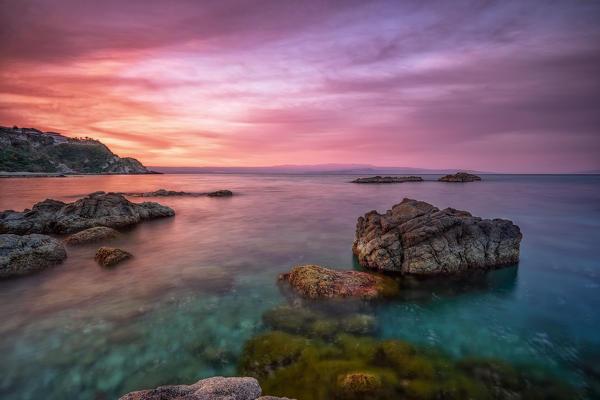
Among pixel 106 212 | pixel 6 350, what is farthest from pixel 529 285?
pixel 106 212

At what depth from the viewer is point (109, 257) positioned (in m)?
12.2

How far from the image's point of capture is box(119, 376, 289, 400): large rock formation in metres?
3.36

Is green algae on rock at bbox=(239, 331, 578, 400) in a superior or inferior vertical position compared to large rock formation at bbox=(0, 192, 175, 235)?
inferior

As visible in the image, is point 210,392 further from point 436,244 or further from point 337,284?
point 436,244

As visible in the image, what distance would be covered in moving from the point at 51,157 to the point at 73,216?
15704 centimetres

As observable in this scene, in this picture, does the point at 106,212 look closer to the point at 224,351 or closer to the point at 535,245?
the point at 224,351

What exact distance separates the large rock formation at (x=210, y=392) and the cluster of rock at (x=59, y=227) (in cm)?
1108

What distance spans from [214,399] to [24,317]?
29.2 ft

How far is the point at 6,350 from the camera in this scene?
655cm

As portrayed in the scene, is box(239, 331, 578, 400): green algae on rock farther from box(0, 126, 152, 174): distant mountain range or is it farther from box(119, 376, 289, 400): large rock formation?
box(0, 126, 152, 174): distant mountain range

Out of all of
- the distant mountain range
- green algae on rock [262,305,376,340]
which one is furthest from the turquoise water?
the distant mountain range

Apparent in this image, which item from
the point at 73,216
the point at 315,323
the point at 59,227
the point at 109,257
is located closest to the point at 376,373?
the point at 315,323

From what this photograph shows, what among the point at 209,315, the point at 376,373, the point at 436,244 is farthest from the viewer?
the point at 436,244

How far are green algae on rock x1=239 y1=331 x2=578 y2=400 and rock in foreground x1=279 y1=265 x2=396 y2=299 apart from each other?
2.16 m
